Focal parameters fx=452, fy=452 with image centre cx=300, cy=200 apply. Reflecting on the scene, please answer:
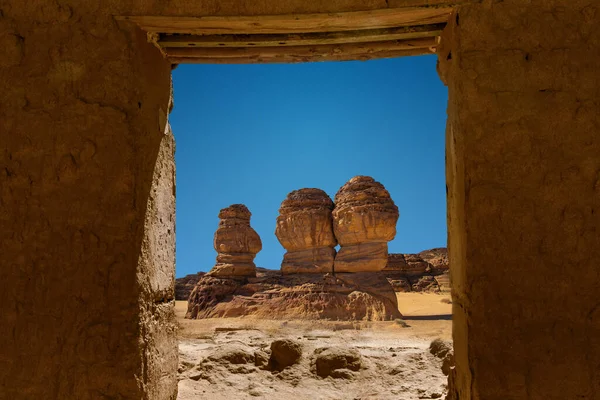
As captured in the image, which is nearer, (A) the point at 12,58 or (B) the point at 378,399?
(A) the point at 12,58

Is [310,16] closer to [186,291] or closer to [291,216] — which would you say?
[291,216]

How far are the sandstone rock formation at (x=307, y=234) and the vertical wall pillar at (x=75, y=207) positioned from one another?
50.3ft

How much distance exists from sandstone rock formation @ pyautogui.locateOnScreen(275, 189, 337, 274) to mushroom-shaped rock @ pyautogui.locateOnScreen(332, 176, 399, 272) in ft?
1.85

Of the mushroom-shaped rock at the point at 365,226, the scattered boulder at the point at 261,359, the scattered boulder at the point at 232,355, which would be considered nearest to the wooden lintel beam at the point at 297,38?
the scattered boulder at the point at 232,355

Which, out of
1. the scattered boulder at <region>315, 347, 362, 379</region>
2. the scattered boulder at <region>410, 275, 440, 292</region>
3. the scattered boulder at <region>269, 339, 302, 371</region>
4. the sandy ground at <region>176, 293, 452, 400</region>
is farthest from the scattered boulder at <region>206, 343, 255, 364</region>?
the scattered boulder at <region>410, 275, 440, 292</region>

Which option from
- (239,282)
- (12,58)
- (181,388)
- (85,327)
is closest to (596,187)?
(85,327)

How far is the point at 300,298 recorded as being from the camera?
14680 mm

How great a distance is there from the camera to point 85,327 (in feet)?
6.86

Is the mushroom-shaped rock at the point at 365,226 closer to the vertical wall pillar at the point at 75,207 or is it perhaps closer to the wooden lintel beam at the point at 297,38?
the wooden lintel beam at the point at 297,38

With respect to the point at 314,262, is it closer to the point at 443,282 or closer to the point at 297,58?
the point at 443,282

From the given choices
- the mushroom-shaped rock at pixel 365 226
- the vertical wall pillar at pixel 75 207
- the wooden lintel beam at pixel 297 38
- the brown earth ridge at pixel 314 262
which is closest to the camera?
the vertical wall pillar at pixel 75 207

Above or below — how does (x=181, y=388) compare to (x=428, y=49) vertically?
below

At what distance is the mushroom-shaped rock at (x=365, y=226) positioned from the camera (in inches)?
648

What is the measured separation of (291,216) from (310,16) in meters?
16.2
